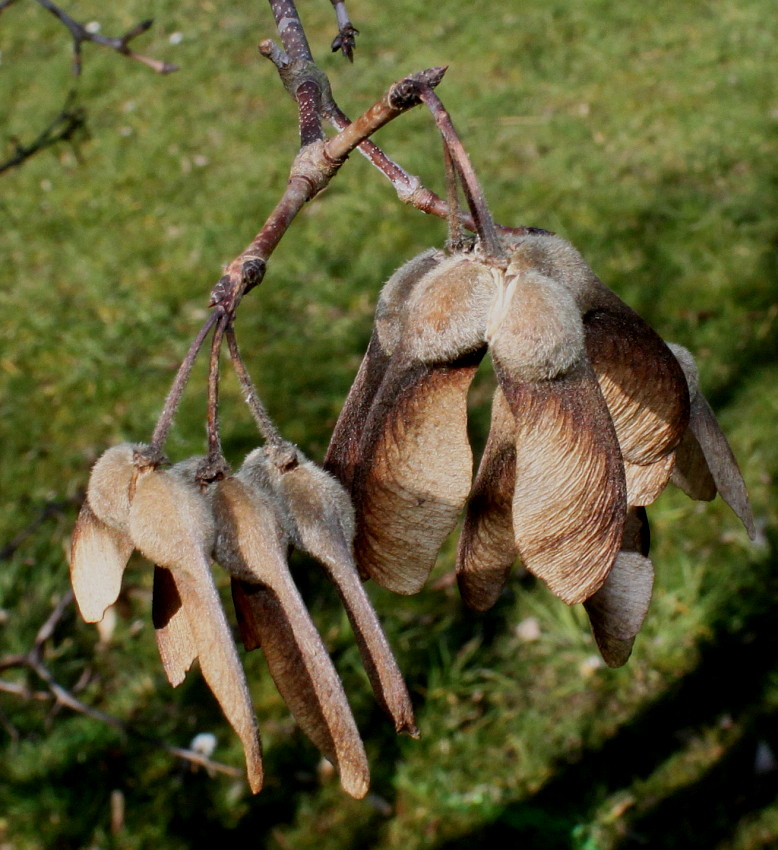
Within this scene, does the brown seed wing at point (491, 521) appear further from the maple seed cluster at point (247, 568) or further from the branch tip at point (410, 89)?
the branch tip at point (410, 89)

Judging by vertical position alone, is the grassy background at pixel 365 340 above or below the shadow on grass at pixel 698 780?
above

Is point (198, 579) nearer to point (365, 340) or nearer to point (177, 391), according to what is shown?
point (177, 391)

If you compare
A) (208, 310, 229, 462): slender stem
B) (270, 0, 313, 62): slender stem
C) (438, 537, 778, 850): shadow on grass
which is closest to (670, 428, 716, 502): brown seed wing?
(208, 310, 229, 462): slender stem

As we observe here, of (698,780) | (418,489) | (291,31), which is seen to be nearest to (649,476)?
(418,489)

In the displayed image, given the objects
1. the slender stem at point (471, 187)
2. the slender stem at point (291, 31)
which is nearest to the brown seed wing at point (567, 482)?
the slender stem at point (471, 187)

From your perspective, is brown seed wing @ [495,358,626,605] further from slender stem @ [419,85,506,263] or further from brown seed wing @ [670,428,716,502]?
brown seed wing @ [670,428,716,502]
